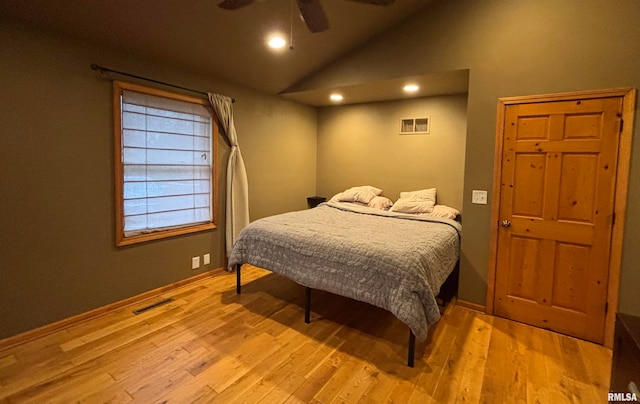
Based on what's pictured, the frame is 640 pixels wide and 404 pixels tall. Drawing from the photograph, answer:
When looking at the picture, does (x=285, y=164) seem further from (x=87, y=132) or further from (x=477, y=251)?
(x=477, y=251)

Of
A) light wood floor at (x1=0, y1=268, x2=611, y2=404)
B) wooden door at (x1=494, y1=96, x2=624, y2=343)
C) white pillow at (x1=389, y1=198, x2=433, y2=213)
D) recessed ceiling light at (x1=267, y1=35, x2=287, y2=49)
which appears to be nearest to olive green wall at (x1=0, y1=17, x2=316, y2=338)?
light wood floor at (x1=0, y1=268, x2=611, y2=404)

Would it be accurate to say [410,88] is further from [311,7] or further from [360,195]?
[311,7]

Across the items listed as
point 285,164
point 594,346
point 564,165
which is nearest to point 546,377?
point 594,346

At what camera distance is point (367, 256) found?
2348 mm

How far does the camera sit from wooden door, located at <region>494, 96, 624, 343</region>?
7.91 feet

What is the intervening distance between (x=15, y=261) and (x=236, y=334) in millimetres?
1709

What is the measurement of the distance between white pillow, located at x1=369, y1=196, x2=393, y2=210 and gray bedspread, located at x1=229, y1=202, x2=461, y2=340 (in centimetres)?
76

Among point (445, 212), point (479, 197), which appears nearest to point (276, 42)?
point (479, 197)

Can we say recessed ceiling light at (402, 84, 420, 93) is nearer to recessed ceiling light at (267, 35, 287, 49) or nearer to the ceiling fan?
recessed ceiling light at (267, 35, 287, 49)

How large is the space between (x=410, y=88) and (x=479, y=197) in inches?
62.4

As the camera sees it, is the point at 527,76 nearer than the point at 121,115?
Yes

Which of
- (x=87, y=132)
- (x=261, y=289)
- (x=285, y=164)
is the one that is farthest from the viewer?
(x=285, y=164)

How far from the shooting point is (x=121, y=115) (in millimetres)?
2814

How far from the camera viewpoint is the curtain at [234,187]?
3709 mm
